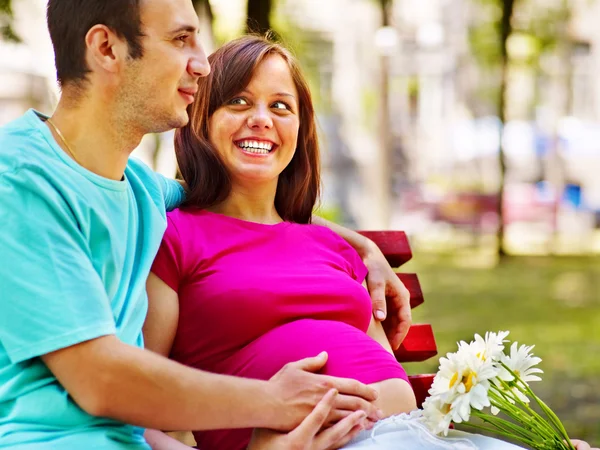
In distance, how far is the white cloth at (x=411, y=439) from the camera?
244 centimetres

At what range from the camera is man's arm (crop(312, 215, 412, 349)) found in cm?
322

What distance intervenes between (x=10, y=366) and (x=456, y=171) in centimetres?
2849

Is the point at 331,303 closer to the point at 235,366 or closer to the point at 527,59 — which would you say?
the point at 235,366

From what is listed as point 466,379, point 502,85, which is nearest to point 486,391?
point 466,379

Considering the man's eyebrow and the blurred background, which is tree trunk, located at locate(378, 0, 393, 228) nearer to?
the blurred background

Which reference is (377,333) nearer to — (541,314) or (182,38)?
(182,38)

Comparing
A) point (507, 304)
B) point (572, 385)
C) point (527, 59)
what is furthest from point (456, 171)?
point (572, 385)

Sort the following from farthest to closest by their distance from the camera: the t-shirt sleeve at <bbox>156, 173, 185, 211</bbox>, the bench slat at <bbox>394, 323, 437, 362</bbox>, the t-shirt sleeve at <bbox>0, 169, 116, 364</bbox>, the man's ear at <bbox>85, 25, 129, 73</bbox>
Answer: the bench slat at <bbox>394, 323, 437, 362</bbox> → the t-shirt sleeve at <bbox>156, 173, 185, 211</bbox> → the man's ear at <bbox>85, 25, 129, 73</bbox> → the t-shirt sleeve at <bbox>0, 169, 116, 364</bbox>

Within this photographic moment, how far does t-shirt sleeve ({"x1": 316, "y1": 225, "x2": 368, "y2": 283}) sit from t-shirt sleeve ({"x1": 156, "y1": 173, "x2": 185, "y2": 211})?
1.65 ft

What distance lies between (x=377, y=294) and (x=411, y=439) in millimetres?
792

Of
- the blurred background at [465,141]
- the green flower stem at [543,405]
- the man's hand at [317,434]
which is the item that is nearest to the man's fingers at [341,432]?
the man's hand at [317,434]

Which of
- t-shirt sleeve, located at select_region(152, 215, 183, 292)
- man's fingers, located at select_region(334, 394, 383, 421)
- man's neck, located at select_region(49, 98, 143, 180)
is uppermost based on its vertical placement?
man's neck, located at select_region(49, 98, 143, 180)

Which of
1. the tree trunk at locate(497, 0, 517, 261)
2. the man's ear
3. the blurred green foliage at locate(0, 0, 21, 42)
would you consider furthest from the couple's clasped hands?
the tree trunk at locate(497, 0, 517, 261)

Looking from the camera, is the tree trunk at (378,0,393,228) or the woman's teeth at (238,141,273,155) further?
the tree trunk at (378,0,393,228)
